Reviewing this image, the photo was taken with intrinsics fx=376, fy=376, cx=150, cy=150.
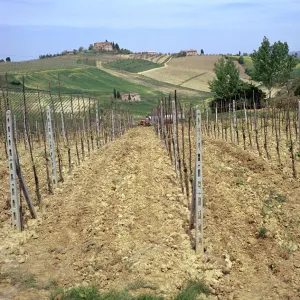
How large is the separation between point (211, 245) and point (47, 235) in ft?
10.5

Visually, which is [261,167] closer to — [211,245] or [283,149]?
[283,149]

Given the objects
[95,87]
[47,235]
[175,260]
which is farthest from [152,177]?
[95,87]

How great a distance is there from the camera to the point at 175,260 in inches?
241

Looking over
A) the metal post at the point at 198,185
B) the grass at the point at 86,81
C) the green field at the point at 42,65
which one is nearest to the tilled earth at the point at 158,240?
the metal post at the point at 198,185

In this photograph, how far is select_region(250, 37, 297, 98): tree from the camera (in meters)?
36.2

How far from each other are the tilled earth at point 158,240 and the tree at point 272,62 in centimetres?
2761

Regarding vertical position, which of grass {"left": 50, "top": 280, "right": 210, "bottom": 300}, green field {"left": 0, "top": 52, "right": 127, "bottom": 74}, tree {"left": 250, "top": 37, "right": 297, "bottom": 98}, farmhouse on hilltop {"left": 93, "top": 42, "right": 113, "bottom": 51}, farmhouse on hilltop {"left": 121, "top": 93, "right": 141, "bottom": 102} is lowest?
grass {"left": 50, "top": 280, "right": 210, "bottom": 300}

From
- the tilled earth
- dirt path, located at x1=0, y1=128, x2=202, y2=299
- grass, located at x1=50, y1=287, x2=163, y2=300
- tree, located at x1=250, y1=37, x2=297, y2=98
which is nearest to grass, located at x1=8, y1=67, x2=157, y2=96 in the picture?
tree, located at x1=250, y1=37, x2=297, y2=98

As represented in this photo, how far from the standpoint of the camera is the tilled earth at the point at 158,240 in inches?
221

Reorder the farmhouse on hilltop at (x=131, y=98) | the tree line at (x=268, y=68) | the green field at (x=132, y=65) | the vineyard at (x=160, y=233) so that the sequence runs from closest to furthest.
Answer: the vineyard at (x=160, y=233) → the tree line at (x=268, y=68) → the farmhouse on hilltop at (x=131, y=98) → the green field at (x=132, y=65)

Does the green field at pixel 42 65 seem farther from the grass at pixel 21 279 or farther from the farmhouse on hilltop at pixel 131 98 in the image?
the grass at pixel 21 279

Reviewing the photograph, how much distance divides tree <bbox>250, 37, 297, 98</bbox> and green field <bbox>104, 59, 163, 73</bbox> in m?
57.8

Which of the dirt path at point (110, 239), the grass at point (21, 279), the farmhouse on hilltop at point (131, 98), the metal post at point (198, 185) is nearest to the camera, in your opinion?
the grass at point (21, 279)

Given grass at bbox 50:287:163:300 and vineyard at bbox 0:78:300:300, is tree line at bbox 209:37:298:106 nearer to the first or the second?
vineyard at bbox 0:78:300:300
